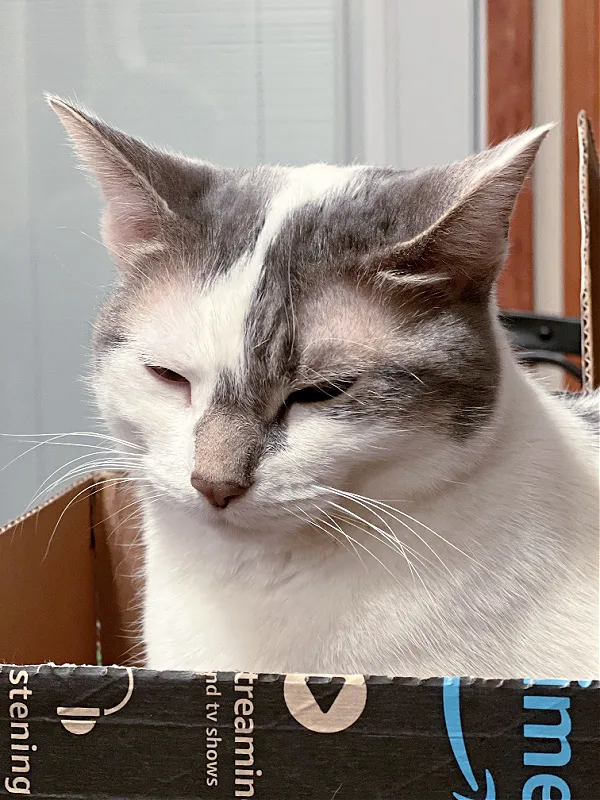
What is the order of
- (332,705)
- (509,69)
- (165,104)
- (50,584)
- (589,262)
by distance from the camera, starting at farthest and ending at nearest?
1. (509,69)
2. (165,104)
3. (589,262)
4. (50,584)
5. (332,705)

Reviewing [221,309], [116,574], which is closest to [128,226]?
[221,309]

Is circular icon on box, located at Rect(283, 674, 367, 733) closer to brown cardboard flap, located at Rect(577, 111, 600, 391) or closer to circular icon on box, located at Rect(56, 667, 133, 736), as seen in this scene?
circular icon on box, located at Rect(56, 667, 133, 736)

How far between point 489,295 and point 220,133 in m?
1.12

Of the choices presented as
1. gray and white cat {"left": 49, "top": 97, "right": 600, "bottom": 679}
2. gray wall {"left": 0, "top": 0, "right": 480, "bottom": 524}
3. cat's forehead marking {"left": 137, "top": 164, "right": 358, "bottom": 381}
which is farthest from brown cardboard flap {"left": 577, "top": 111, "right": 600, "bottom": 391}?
gray wall {"left": 0, "top": 0, "right": 480, "bottom": 524}

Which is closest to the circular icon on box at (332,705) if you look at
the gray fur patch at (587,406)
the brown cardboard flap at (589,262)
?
the gray fur patch at (587,406)

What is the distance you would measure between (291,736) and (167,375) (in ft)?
1.11

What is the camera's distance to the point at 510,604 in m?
0.67

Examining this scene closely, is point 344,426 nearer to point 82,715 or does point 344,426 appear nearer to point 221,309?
point 221,309

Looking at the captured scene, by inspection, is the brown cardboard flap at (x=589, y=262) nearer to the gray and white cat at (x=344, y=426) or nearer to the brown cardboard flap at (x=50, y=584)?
the gray and white cat at (x=344, y=426)

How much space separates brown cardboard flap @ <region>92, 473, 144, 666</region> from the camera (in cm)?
102

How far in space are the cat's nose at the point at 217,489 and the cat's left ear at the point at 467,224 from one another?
0.20 meters

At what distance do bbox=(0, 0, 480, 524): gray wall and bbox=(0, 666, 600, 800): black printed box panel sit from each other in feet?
3.49

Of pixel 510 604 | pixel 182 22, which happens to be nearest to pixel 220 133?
pixel 182 22

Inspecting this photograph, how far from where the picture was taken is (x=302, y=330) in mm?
653
